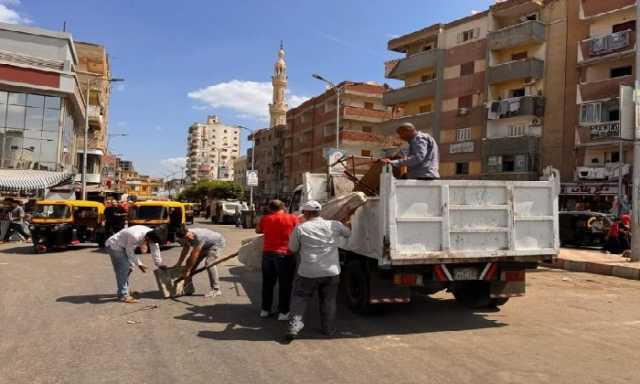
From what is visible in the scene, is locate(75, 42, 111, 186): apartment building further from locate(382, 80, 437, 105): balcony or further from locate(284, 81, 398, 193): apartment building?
locate(382, 80, 437, 105): balcony

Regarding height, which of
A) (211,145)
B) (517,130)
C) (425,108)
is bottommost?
(517,130)

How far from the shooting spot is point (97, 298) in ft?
26.6

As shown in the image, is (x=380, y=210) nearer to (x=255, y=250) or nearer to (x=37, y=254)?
(x=255, y=250)

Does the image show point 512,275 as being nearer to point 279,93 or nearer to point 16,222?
point 16,222

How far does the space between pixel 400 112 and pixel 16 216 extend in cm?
3563

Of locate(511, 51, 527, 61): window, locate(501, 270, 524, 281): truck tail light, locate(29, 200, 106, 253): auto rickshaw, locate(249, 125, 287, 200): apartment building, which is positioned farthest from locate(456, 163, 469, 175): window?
locate(249, 125, 287, 200): apartment building

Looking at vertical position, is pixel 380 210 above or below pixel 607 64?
below

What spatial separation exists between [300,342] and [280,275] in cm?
128

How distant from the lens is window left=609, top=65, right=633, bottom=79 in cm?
2857

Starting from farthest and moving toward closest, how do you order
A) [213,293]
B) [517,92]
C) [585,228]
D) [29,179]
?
[517,92] < [29,179] < [585,228] < [213,293]

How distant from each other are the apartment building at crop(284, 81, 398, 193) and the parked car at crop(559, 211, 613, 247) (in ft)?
95.9

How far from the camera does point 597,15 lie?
29.7 m

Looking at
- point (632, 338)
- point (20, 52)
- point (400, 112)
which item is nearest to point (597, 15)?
point (400, 112)

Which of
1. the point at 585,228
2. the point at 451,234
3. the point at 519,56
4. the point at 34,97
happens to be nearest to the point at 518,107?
the point at 519,56
